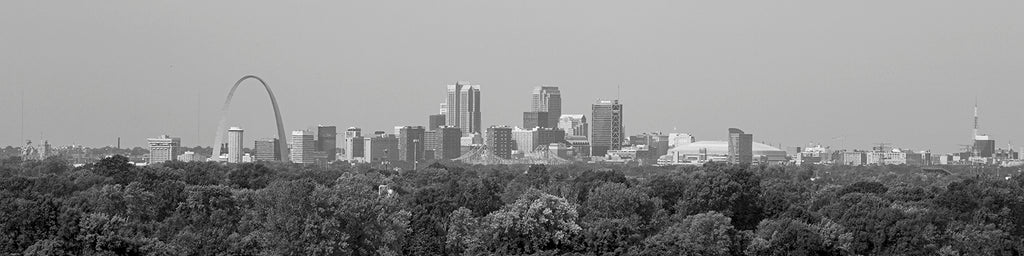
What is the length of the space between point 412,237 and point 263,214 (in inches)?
280

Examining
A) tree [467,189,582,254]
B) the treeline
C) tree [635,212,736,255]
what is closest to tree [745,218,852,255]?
the treeline

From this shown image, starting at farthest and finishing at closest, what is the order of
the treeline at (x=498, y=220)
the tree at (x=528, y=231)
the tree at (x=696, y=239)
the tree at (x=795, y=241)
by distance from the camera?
the tree at (x=795, y=241)
the tree at (x=696, y=239)
the tree at (x=528, y=231)
the treeline at (x=498, y=220)

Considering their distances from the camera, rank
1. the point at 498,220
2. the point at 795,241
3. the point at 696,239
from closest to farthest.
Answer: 1. the point at 498,220
2. the point at 696,239
3. the point at 795,241

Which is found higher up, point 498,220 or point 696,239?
point 498,220

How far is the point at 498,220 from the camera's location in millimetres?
53469

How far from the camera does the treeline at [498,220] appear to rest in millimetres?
49031

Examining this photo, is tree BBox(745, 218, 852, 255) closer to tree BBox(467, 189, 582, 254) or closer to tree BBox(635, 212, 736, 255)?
tree BBox(635, 212, 736, 255)

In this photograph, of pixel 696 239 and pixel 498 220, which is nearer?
pixel 498 220

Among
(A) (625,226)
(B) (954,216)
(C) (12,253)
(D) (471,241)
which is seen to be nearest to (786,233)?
(A) (625,226)

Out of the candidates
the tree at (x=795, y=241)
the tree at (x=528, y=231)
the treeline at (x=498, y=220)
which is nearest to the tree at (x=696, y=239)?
the treeline at (x=498, y=220)

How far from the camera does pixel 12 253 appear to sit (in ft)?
164

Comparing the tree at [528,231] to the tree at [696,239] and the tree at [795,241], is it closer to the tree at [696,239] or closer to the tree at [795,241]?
the tree at [696,239]

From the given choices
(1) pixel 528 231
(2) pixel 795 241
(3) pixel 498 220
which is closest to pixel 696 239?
(2) pixel 795 241

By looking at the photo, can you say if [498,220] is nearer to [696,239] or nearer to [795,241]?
[696,239]
